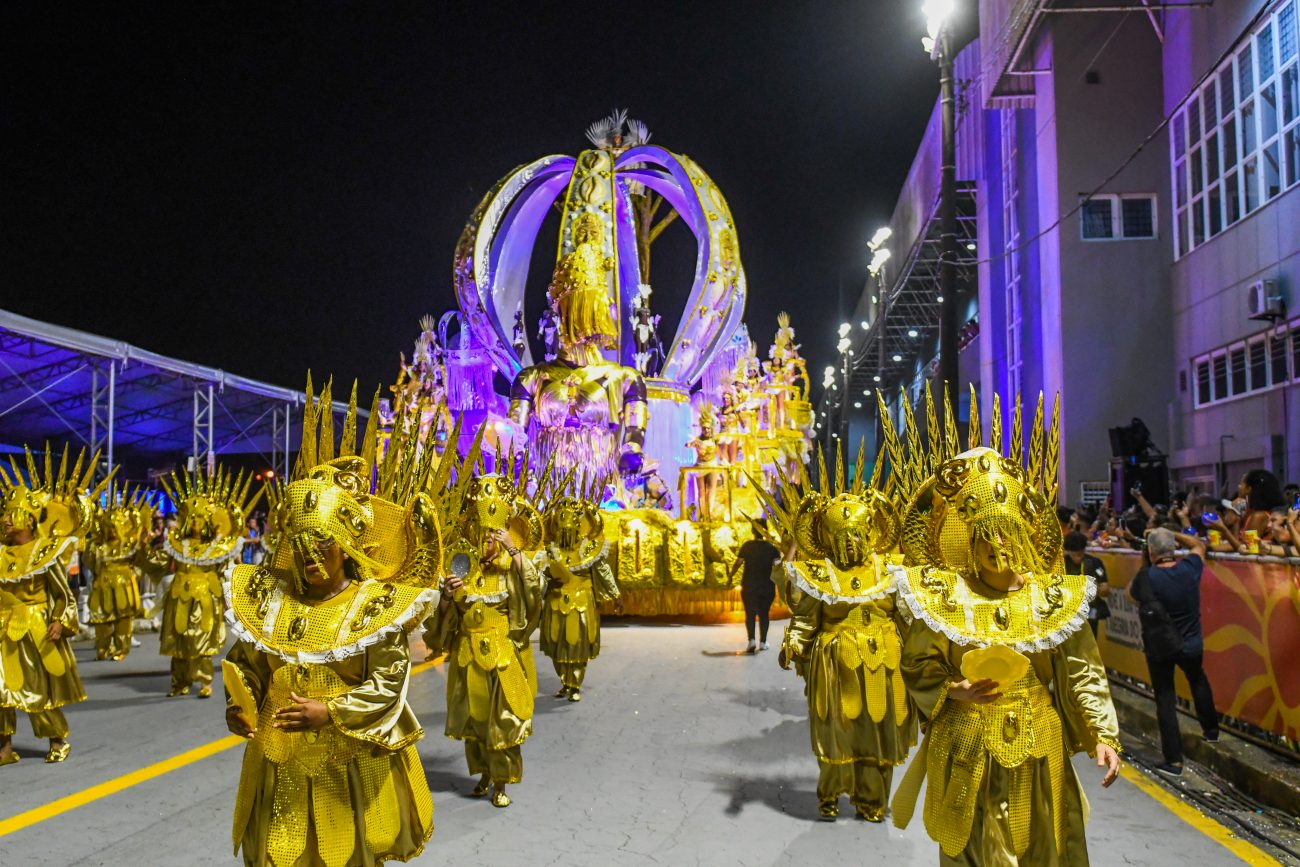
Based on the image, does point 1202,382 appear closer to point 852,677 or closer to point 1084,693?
point 852,677

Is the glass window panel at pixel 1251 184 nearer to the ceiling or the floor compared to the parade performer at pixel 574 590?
nearer to the ceiling

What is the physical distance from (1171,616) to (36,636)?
302 inches

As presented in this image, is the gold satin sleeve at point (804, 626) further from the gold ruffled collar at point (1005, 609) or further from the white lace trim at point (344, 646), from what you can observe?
the white lace trim at point (344, 646)

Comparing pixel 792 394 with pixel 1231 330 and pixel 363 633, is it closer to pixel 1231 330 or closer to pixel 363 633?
pixel 1231 330

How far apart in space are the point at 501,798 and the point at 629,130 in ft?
69.1

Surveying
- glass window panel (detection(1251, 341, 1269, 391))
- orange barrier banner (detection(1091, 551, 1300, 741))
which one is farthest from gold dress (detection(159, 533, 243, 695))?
glass window panel (detection(1251, 341, 1269, 391))

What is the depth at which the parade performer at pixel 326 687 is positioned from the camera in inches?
140

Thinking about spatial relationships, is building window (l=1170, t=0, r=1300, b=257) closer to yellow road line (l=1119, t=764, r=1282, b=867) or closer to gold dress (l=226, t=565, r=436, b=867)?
yellow road line (l=1119, t=764, r=1282, b=867)

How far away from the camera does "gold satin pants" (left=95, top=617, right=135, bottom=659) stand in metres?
13.0

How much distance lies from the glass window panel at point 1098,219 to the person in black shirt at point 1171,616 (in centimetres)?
1475

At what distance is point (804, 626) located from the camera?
20.2 feet

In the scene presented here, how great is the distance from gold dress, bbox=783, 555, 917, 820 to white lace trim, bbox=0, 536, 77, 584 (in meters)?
5.06

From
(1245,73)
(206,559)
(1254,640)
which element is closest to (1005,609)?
(1254,640)

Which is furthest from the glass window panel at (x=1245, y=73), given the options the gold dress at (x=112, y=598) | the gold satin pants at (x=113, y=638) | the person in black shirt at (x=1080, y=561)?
the gold satin pants at (x=113, y=638)
